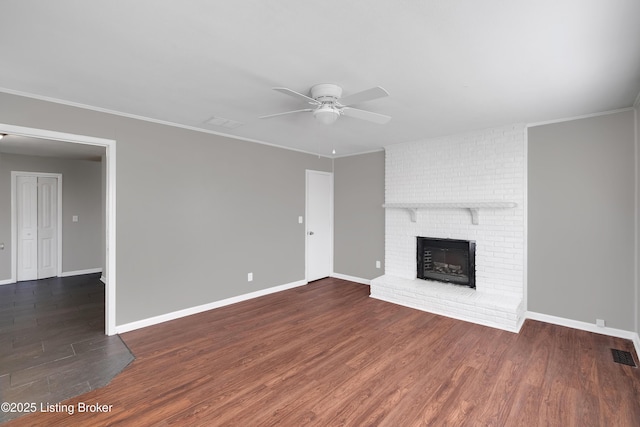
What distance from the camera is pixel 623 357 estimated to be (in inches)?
110

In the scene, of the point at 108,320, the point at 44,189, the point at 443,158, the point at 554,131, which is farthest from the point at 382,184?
the point at 44,189

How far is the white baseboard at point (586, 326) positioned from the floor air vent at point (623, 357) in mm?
122

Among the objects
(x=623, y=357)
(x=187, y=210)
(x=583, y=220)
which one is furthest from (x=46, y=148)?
(x=623, y=357)

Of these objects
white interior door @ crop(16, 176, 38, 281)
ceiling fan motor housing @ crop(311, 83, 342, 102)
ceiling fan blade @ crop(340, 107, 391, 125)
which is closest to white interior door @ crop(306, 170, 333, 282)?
ceiling fan blade @ crop(340, 107, 391, 125)

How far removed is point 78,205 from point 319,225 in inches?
206

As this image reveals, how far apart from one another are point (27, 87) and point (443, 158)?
490 centimetres

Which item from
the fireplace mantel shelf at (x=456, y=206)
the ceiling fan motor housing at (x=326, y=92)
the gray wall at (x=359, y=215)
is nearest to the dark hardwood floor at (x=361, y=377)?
the fireplace mantel shelf at (x=456, y=206)

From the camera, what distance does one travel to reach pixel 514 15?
5.37 ft

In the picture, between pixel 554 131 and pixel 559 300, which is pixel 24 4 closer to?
pixel 554 131

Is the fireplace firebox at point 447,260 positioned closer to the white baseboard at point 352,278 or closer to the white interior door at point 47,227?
the white baseboard at point 352,278

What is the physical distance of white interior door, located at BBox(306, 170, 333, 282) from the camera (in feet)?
18.3

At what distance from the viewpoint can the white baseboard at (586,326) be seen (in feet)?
10.2

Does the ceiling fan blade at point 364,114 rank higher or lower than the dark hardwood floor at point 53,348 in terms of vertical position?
higher

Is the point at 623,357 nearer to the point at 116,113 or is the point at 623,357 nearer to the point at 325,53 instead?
the point at 325,53
